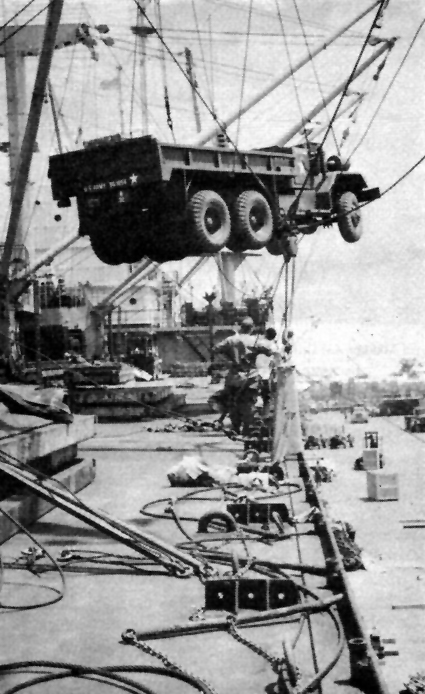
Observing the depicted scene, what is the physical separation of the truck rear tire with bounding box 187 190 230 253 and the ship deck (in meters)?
5.64

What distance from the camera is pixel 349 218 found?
62.0ft

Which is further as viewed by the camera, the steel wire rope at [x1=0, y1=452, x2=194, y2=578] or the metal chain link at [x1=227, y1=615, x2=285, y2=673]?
the steel wire rope at [x1=0, y1=452, x2=194, y2=578]

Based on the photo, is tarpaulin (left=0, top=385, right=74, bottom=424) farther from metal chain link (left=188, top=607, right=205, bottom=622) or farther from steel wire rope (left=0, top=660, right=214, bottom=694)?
steel wire rope (left=0, top=660, right=214, bottom=694)

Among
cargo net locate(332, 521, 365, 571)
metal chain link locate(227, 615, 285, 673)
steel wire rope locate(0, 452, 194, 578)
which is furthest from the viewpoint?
cargo net locate(332, 521, 365, 571)

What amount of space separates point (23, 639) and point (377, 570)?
Answer: 434cm

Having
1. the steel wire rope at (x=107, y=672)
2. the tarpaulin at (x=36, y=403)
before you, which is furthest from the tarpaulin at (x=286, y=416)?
the steel wire rope at (x=107, y=672)

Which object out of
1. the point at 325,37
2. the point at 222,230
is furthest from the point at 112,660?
the point at 325,37

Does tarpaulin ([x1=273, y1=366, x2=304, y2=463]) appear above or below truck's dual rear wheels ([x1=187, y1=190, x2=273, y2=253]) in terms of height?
below

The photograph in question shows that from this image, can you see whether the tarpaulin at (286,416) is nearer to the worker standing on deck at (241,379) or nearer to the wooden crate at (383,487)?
the wooden crate at (383,487)

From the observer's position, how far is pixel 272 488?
9.57m

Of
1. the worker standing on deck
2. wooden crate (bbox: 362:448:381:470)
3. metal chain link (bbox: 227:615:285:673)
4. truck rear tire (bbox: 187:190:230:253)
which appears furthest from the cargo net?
truck rear tire (bbox: 187:190:230:253)

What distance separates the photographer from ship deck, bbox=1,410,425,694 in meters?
4.27

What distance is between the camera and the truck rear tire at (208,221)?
14.5m

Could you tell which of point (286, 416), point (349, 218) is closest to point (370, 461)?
point (286, 416)
